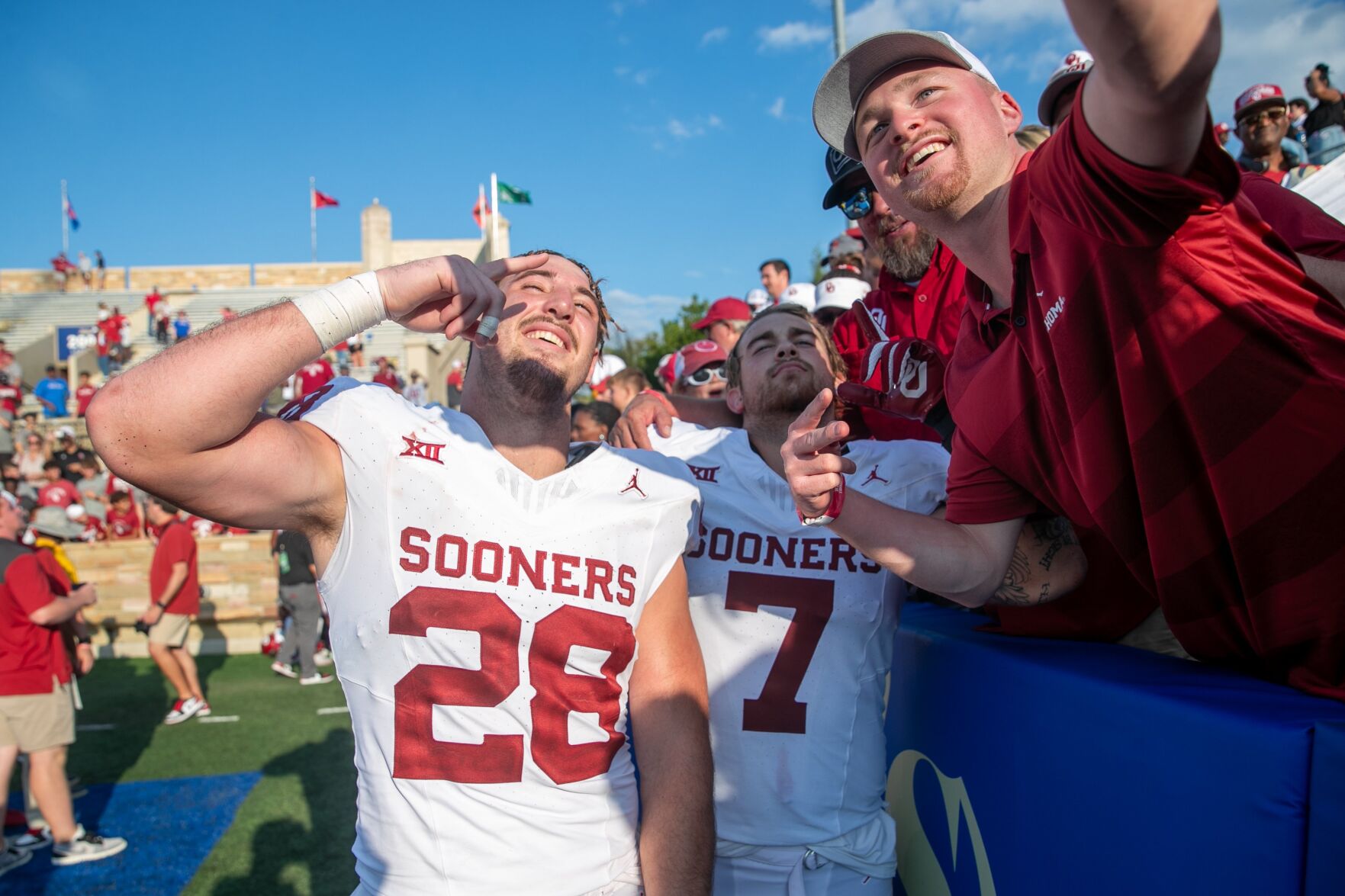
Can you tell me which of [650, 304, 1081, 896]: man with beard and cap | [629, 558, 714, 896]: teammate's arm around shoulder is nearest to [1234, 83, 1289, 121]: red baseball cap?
[650, 304, 1081, 896]: man with beard and cap

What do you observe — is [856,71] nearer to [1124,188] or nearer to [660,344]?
[1124,188]

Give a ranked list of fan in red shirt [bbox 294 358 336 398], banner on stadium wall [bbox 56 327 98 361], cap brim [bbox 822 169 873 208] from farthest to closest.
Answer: banner on stadium wall [bbox 56 327 98 361] < fan in red shirt [bbox 294 358 336 398] < cap brim [bbox 822 169 873 208]

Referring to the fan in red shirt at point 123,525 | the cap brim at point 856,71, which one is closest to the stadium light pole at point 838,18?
the cap brim at point 856,71

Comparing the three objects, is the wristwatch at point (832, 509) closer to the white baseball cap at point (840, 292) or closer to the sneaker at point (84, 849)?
the white baseball cap at point (840, 292)

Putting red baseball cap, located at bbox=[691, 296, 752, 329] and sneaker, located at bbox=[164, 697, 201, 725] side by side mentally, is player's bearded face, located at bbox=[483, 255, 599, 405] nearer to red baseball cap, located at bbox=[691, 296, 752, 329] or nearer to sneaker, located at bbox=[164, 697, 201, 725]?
red baseball cap, located at bbox=[691, 296, 752, 329]

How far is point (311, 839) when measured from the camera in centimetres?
491

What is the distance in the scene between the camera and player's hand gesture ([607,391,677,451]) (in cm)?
278

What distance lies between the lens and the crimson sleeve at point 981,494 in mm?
1905

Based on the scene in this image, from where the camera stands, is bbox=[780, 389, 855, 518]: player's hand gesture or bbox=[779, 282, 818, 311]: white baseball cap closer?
bbox=[780, 389, 855, 518]: player's hand gesture

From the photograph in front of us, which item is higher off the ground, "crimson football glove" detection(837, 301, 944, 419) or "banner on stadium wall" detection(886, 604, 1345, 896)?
"crimson football glove" detection(837, 301, 944, 419)

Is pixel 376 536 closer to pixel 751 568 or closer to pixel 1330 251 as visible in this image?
pixel 751 568

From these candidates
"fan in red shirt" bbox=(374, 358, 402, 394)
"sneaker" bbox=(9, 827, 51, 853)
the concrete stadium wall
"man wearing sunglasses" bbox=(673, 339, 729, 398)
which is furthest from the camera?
"fan in red shirt" bbox=(374, 358, 402, 394)

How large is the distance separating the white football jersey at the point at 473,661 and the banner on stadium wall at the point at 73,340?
25.2m

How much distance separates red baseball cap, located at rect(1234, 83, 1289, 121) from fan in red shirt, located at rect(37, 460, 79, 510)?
44.3ft
